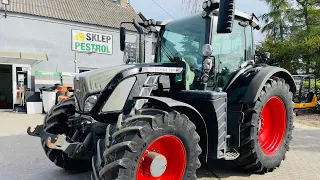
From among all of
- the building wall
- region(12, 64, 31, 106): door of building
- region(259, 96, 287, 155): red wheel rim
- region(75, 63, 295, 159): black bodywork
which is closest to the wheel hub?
region(75, 63, 295, 159): black bodywork

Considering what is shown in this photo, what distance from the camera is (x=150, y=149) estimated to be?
9.73 ft

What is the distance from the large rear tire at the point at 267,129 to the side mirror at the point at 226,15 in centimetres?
136

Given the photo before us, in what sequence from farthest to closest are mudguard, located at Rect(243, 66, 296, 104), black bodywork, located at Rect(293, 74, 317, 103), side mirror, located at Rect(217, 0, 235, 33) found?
black bodywork, located at Rect(293, 74, 317, 103)
mudguard, located at Rect(243, 66, 296, 104)
side mirror, located at Rect(217, 0, 235, 33)

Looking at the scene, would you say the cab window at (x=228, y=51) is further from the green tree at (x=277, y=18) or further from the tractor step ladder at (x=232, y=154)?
the green tree at (x=277, y=18)

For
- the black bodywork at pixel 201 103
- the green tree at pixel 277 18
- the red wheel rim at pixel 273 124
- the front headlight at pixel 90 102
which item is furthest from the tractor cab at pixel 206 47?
the green tree at pixel 277 18

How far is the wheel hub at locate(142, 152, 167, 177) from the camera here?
114 inches

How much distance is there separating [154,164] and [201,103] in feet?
3.44

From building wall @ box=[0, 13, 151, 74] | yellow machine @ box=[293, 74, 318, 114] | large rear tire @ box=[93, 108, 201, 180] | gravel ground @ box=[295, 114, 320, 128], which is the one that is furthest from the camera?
building wall @ box=[0, 13, 151, 74]

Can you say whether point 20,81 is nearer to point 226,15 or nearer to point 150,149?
point 150,149

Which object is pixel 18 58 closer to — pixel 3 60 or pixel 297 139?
pixel 3 60

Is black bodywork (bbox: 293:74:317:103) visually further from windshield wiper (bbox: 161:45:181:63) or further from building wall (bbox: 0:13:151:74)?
windshield wiper (bbox: 161:45:181:63)

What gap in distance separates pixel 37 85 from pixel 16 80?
969 mm

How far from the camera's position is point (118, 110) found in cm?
349

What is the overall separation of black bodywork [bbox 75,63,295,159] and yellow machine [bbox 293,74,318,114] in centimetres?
988
